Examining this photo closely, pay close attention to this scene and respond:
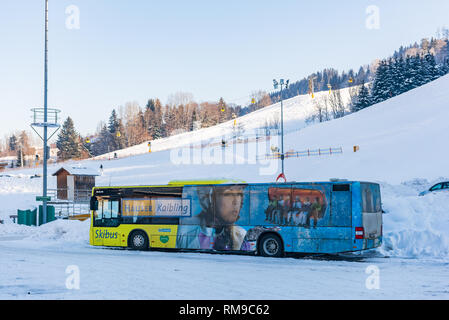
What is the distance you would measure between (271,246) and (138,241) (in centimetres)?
Result: 559

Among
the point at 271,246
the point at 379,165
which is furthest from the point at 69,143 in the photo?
the point at 271,246

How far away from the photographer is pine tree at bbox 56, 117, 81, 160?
11865 cm

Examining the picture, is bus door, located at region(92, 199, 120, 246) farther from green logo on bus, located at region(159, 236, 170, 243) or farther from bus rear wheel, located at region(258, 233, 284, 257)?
bus rear wheel, located at region(258, 233, 284, 257)

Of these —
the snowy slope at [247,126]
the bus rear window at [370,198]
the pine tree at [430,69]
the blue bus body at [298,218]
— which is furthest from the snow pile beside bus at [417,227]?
the snowy slope at [247,126]

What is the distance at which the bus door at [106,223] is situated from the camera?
63.1ft

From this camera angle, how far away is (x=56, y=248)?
1909 centimetres

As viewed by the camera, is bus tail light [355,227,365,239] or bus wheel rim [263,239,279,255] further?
bus wheel rim [263,239,279,255]

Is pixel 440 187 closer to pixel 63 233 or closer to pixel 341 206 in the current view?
pixel 341 206

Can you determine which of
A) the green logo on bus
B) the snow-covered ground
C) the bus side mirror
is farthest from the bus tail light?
the bus side mirror

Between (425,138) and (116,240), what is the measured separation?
41.4 metres

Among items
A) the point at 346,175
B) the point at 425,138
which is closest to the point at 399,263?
the point at 346,175

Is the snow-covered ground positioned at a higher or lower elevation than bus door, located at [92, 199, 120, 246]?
lower

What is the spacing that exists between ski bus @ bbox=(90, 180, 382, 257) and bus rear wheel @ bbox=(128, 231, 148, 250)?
24mm
